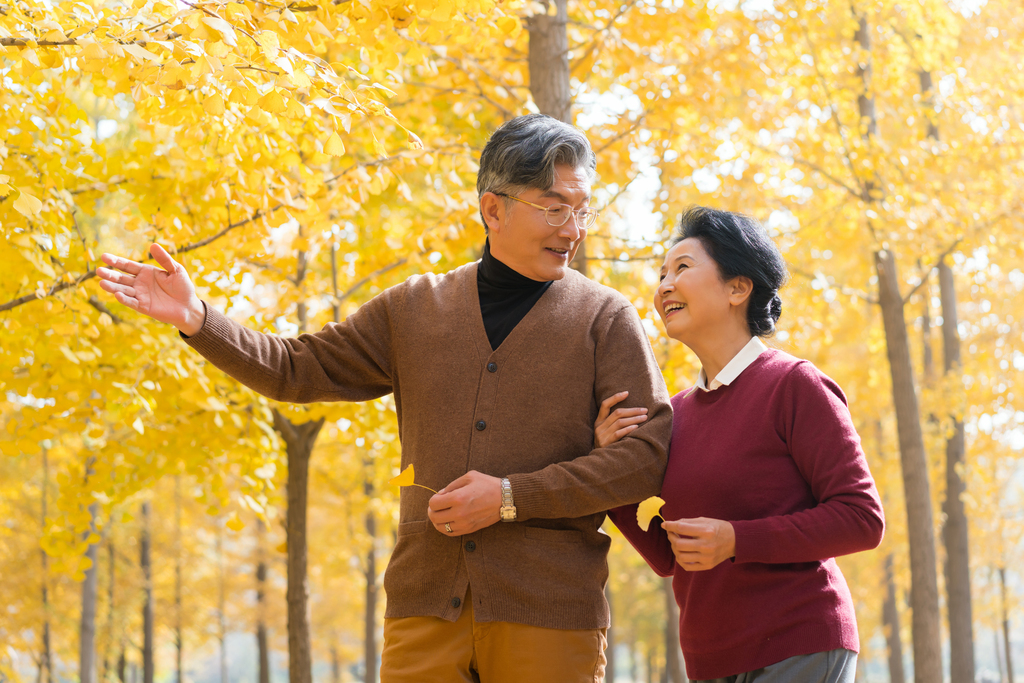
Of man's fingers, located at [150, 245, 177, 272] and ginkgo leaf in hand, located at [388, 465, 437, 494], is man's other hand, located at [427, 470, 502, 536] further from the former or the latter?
man's fingers, located at [150, 245, 177, 272]

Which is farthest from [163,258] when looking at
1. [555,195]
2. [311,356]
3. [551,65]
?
[551,65]

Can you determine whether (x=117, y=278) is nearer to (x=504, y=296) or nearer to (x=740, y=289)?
(x=504, y=296)

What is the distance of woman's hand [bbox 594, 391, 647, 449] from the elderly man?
0.02 m

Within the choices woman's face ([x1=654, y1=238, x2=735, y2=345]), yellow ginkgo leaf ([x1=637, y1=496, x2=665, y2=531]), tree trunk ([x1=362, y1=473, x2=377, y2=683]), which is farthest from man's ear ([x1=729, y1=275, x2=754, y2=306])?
tree trunk ([x1=362, y1=473, x2=377, y2=683])

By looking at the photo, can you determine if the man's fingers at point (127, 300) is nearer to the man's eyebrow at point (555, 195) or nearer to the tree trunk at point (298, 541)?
the man's eyebrow at point (555, 195)

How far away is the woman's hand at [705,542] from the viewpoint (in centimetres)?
174

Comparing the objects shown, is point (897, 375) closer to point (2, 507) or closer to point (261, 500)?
point (261, 500)

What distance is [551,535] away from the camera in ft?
6.31

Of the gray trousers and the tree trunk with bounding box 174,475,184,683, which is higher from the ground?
the tree trunk with bounding box 174,475,184,683

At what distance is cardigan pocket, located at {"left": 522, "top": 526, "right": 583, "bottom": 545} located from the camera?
1906mm

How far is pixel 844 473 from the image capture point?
5.72 ft

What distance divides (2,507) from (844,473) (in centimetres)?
1250

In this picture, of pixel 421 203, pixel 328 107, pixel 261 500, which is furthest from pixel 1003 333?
pixel 328 107

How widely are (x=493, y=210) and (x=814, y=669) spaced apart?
4.41 ft
